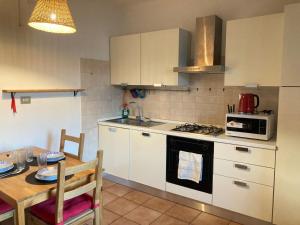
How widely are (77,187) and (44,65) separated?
1.54 meters

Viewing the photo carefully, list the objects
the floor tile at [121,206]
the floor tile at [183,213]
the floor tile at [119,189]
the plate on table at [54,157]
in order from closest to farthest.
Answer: the plate on table at [54,157] < the floor tile at [183,213] < the floor tile at [121,206] < the floor tile at [119,189]

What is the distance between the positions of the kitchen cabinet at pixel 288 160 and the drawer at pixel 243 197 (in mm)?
88

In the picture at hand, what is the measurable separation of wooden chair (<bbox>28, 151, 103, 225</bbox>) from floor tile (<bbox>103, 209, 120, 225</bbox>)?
541mm

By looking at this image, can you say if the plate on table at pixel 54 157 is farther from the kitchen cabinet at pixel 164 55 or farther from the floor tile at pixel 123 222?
the kitchen cabinet at pixel 164 55

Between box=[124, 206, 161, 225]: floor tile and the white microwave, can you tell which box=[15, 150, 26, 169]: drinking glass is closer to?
box=[124, 206, 161, 225]: floor tile

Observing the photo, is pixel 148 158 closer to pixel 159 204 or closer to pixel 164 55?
pixel 159 204

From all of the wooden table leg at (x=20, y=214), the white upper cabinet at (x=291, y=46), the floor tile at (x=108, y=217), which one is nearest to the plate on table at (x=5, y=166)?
the wooden table leg at (x=20, y=214)

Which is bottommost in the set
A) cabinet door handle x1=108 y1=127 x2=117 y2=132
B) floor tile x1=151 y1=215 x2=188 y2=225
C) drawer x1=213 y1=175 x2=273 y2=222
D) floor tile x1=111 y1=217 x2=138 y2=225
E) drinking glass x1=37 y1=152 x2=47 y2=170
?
floor tile x1=151 y1=215 x2=188 y2=225

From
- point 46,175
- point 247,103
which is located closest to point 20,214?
point 46,175

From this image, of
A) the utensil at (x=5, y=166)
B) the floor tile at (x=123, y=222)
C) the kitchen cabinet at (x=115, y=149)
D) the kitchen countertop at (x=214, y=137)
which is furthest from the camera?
the kitchen cabinet at (x=115, y=149)

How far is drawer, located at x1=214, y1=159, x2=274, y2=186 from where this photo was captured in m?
2.19

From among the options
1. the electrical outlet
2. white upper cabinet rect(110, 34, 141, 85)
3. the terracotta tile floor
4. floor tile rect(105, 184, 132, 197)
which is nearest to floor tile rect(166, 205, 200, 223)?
the terracotta tile floor

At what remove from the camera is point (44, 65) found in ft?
8.91

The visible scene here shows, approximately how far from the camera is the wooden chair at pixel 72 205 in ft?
5.17
